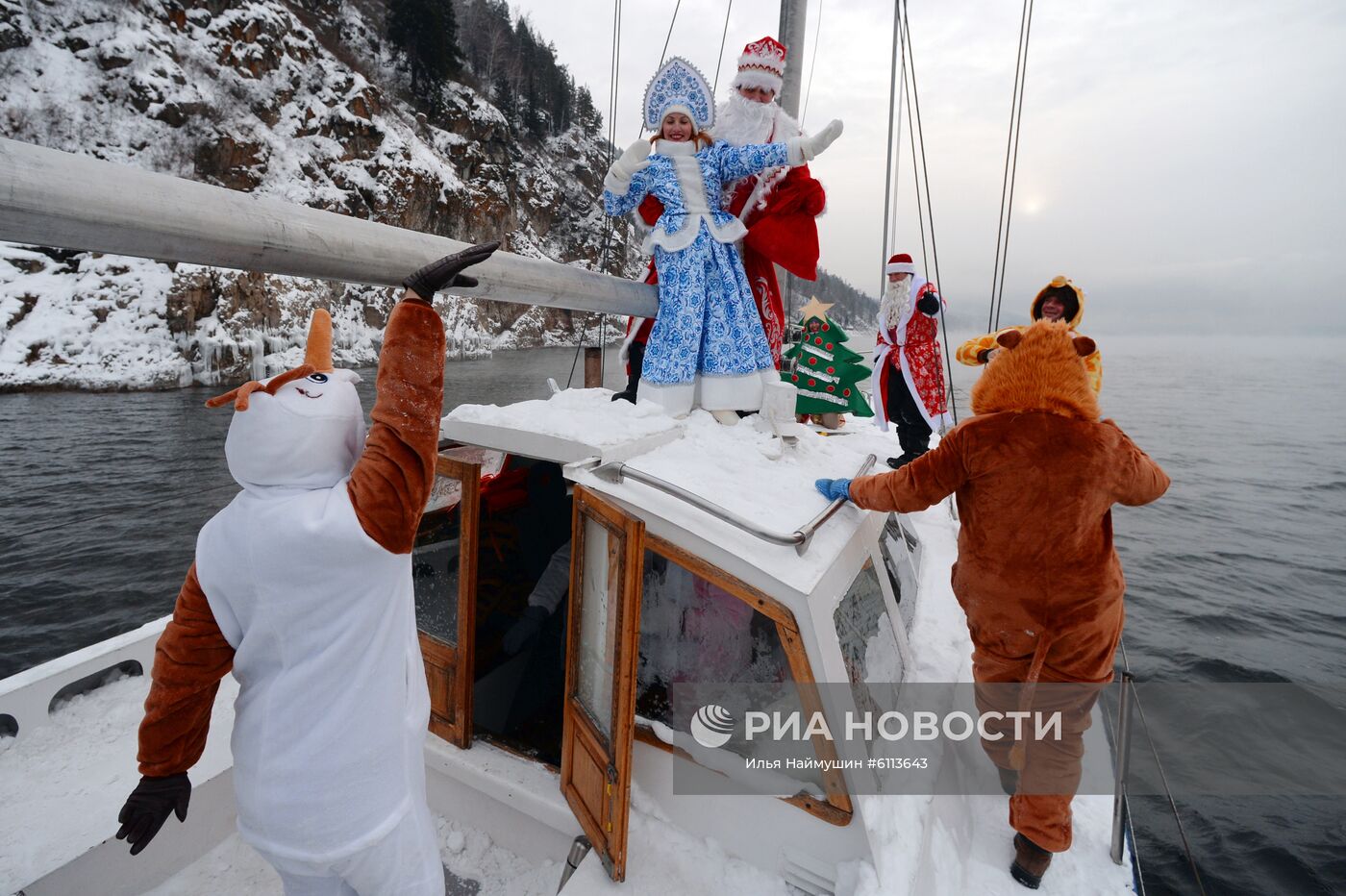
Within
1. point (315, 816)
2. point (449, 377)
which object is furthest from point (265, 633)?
point (449, 377)

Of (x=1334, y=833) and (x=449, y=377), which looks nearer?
(x=1334, y=833)

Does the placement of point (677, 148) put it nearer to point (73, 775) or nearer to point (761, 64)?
point (761, 64)

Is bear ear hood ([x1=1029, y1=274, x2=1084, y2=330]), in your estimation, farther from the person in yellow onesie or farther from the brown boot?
the brown boot

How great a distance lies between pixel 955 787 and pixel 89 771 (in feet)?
11.1

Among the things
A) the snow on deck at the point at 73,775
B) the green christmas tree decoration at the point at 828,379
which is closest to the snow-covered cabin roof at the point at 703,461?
the snow on deck at the point at 73,775

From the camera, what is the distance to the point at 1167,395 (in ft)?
110

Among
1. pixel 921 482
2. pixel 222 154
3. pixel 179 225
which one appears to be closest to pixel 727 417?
pixel 921 482

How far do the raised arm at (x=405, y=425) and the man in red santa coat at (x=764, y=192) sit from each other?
204cm

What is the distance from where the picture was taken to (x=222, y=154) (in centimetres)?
2253

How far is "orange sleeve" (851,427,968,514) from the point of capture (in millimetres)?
2008

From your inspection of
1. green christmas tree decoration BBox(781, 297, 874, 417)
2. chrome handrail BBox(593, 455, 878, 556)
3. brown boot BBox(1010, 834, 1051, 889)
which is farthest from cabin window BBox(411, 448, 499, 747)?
green christmas tree decoration BBox(781, 297, 874, 417)

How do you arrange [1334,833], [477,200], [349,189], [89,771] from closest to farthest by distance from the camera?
[89,771] → [1334,833] → [349,189] → [477,200]

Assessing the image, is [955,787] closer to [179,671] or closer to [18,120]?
[179,671]

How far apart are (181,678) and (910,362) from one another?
4.00m
